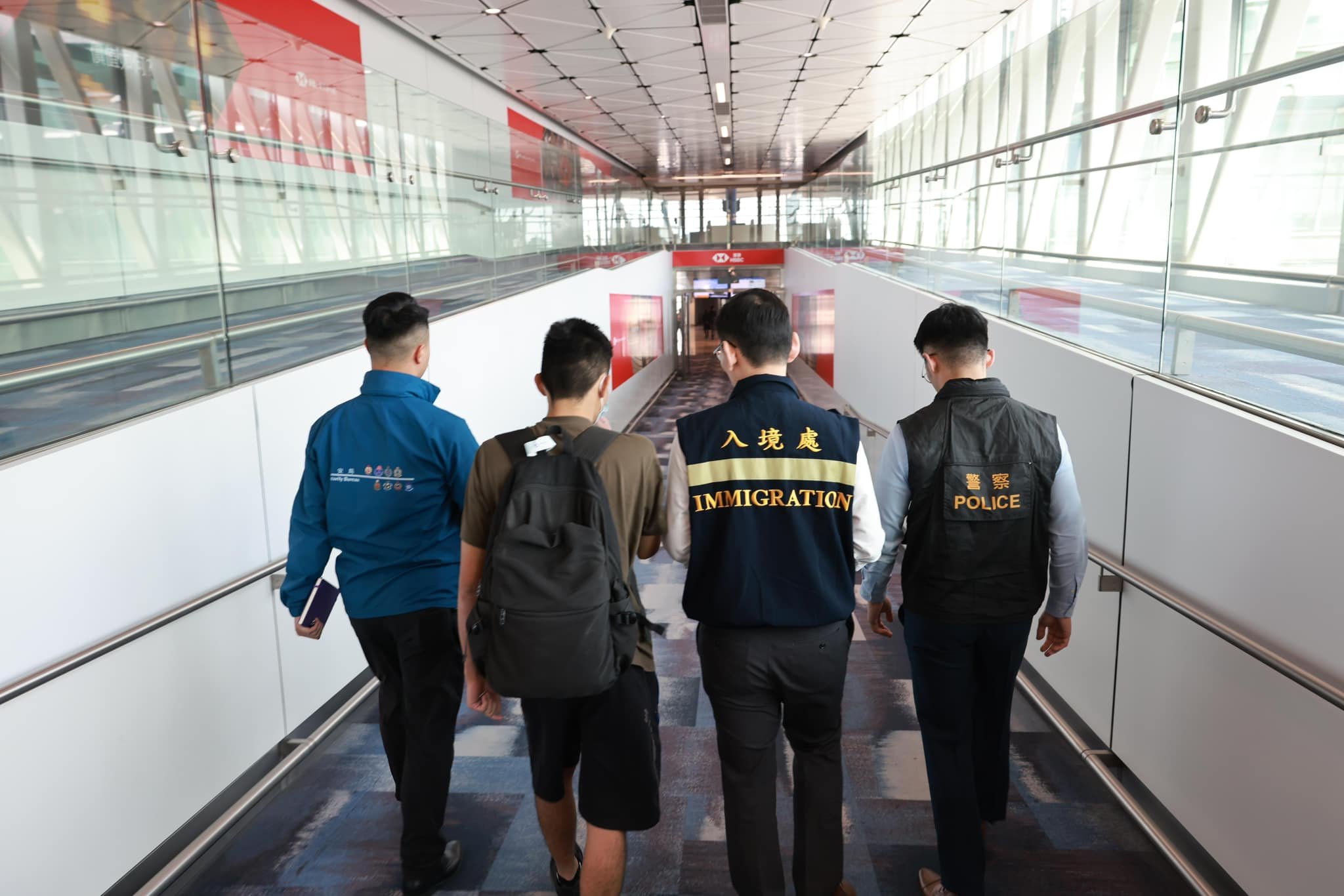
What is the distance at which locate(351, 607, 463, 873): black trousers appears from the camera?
107 inches

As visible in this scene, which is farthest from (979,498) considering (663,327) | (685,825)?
(663,327)

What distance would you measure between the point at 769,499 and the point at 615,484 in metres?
0.38

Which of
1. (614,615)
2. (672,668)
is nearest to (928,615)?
(614,615)

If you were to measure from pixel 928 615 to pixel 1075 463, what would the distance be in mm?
1560

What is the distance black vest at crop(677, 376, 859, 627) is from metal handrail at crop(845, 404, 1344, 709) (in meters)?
0.27

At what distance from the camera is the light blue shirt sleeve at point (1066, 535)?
2.57 m

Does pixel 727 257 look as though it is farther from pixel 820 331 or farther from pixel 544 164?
pixel 544 164

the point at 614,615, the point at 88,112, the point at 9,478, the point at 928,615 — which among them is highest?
the point at 88,112

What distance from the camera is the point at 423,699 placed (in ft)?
9.05

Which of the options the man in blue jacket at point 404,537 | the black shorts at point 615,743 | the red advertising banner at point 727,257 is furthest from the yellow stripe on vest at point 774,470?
the red advertising banner at point 727,257

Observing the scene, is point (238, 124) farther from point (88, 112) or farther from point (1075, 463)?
point (1075, 463)

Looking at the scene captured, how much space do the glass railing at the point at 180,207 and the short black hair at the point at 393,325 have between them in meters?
0.79

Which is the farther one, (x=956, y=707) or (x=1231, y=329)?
(x=1231, y=329)

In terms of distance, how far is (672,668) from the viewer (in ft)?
14.8
